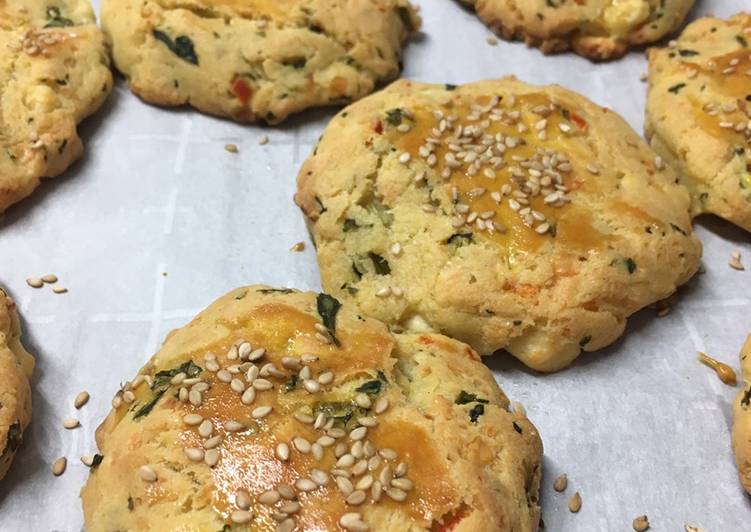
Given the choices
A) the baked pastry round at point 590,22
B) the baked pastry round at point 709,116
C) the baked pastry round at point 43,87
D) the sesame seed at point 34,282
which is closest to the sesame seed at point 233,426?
the sesame seed at point 34,282

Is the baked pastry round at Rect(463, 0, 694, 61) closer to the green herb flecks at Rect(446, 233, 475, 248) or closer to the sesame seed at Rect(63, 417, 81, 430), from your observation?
the green herb flecks at Rect(446, 233, 475, 248)

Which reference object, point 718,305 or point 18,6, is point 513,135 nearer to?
point 718,305

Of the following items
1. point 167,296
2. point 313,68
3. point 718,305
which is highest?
point 313,68

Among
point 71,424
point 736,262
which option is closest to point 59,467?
point 71,424

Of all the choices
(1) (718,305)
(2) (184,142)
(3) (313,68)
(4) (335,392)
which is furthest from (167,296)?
(1) (718,305)

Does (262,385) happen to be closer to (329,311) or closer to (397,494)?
(329,311)
